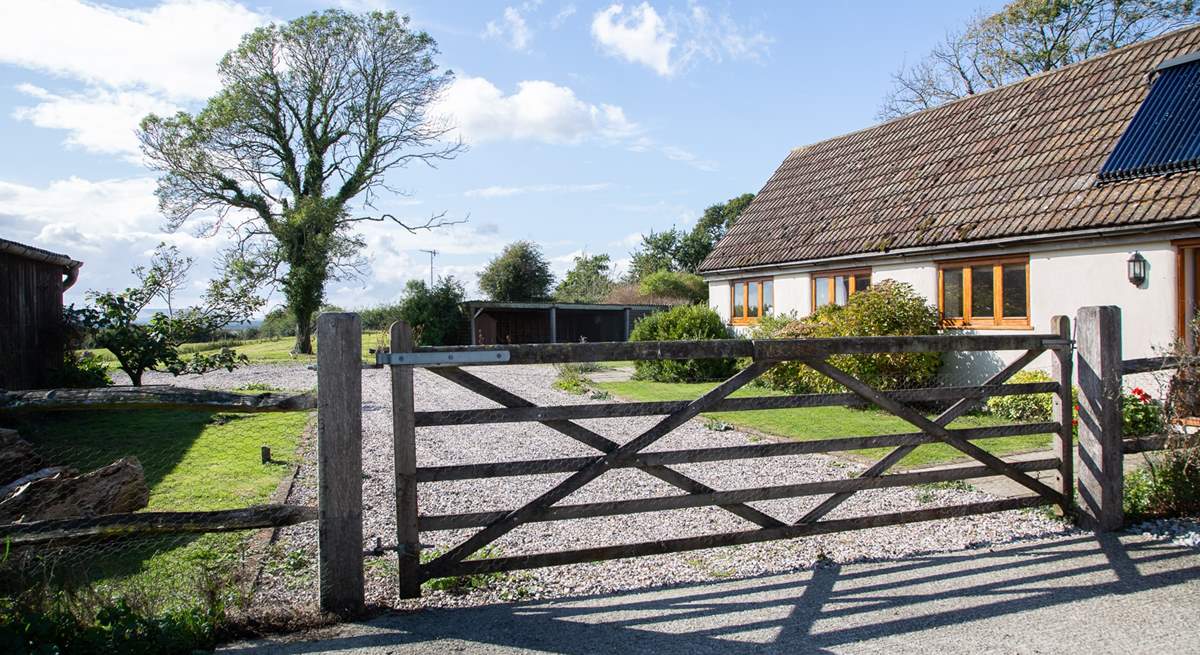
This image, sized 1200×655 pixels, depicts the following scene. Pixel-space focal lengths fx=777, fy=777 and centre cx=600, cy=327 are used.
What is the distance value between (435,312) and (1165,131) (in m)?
29.0

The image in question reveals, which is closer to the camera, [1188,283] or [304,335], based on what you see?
[1188,283]

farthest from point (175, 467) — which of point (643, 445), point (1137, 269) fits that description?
point (1137, 269)

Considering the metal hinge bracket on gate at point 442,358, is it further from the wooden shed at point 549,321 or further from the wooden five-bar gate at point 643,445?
the wooden shed at point 549,321

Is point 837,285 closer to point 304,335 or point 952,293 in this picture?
point 952,293

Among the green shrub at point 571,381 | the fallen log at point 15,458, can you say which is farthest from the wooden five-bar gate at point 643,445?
the green shrub at point 571,381

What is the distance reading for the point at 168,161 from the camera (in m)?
37.8

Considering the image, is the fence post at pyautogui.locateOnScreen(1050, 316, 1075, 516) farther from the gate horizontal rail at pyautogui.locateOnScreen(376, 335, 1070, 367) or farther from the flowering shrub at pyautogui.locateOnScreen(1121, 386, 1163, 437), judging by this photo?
the flowering shrub at pyautogui.locateOnScreen(1121, 386, 1163, 437)

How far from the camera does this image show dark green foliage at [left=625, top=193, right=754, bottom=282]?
63.8 m

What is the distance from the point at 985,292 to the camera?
14.0m

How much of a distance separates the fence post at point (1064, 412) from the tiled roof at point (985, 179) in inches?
251

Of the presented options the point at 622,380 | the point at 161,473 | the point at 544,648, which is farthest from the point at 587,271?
the point at 544,648

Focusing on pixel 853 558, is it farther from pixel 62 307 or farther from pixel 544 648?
pixel 62 307

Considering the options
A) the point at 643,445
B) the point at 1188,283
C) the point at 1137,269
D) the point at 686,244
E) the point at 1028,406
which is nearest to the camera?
the point at 643,445

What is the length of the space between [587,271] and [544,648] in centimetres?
6614
